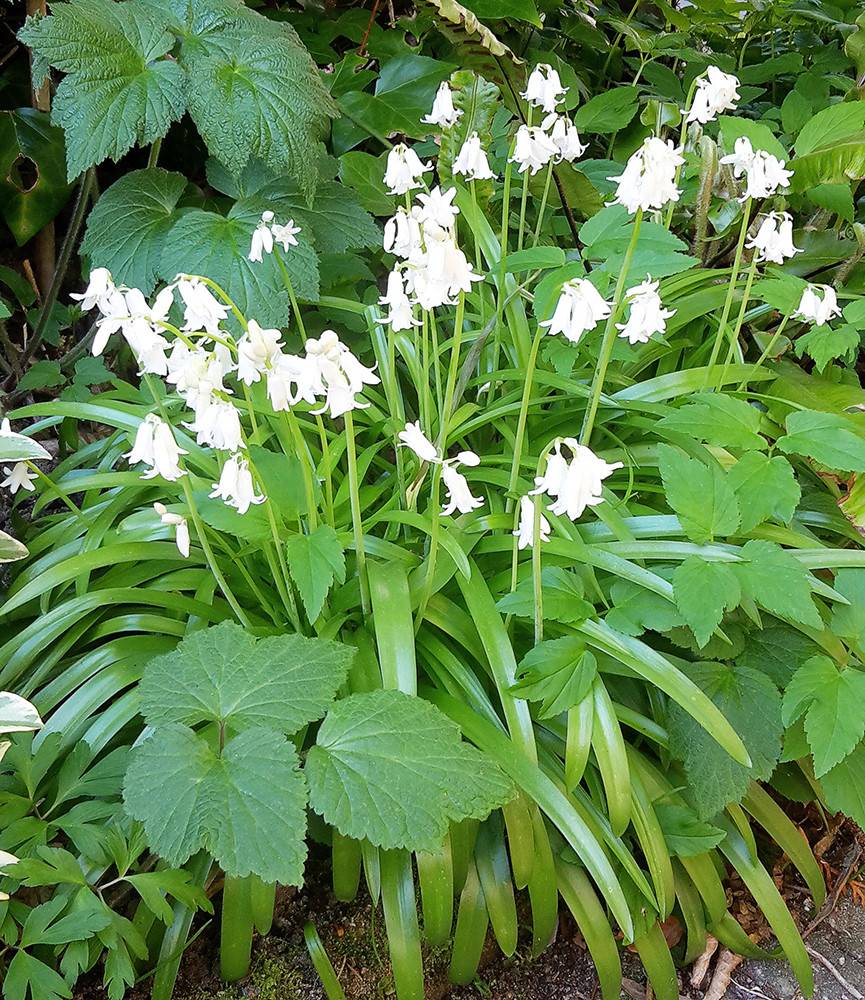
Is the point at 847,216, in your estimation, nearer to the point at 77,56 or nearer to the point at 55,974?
the point at 77,56

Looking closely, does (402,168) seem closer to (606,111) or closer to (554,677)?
(554,677)

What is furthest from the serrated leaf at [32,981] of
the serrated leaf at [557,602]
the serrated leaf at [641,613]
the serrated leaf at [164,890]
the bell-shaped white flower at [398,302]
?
the bell-shaped white flower at [398,302]

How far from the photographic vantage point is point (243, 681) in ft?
3.46

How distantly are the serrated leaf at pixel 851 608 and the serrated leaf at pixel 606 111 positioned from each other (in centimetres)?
147

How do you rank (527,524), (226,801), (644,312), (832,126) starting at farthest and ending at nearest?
(832,126)
(644,312)
(527,524)
(226,801)

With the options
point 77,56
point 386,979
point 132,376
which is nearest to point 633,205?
point 77,56

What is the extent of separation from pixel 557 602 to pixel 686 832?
0.42m

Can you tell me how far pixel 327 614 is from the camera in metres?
1.37

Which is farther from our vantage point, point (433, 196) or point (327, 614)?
point (327, 614)

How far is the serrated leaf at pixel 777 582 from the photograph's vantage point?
106 centimetres

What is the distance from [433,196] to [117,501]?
2.78ft

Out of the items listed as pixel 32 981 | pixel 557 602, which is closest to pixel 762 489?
pixel 557 602

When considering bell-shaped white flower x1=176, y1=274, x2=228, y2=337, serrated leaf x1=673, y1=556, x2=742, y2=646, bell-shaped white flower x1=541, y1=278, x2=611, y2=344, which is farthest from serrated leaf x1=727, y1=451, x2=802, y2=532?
bell-shaped white flower x1=176, y1=274, x2=228, y2=337

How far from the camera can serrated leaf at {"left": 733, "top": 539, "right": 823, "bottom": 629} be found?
41.8 inches
